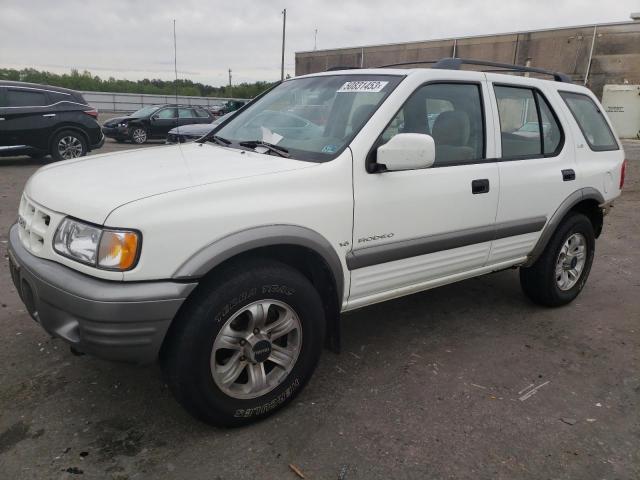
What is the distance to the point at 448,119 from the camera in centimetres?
323

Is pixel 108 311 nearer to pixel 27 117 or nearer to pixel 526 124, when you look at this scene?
pixel 526 124

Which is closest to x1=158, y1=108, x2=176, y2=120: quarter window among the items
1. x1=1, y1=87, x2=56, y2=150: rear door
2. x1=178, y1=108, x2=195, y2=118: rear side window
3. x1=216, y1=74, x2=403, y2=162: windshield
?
x1=178, y1=108, x2=195, y2=118: rear side window

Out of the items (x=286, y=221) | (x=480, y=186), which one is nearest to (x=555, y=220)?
(x=480, y=186)

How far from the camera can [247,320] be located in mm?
2438

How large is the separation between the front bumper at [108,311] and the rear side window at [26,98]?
987 centimetres

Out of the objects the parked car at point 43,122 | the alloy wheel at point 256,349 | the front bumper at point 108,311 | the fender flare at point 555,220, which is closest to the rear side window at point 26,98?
the parked car at point 43,122

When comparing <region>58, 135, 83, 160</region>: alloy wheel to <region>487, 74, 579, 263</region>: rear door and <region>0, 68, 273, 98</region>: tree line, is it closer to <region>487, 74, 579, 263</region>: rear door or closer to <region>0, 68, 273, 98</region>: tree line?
<region>487, 74, 579, 263</region>: rear door

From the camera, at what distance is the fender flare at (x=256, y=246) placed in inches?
85.2

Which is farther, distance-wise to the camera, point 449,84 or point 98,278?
point 449,84

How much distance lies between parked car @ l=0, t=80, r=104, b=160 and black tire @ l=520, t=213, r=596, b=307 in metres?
10.1

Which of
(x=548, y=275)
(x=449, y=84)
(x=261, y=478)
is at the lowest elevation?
(x=261, y=478)

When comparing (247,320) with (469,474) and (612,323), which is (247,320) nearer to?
(469,474)

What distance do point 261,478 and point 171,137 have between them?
36.6 feet

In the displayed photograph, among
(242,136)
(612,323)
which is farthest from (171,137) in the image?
(612,323)
